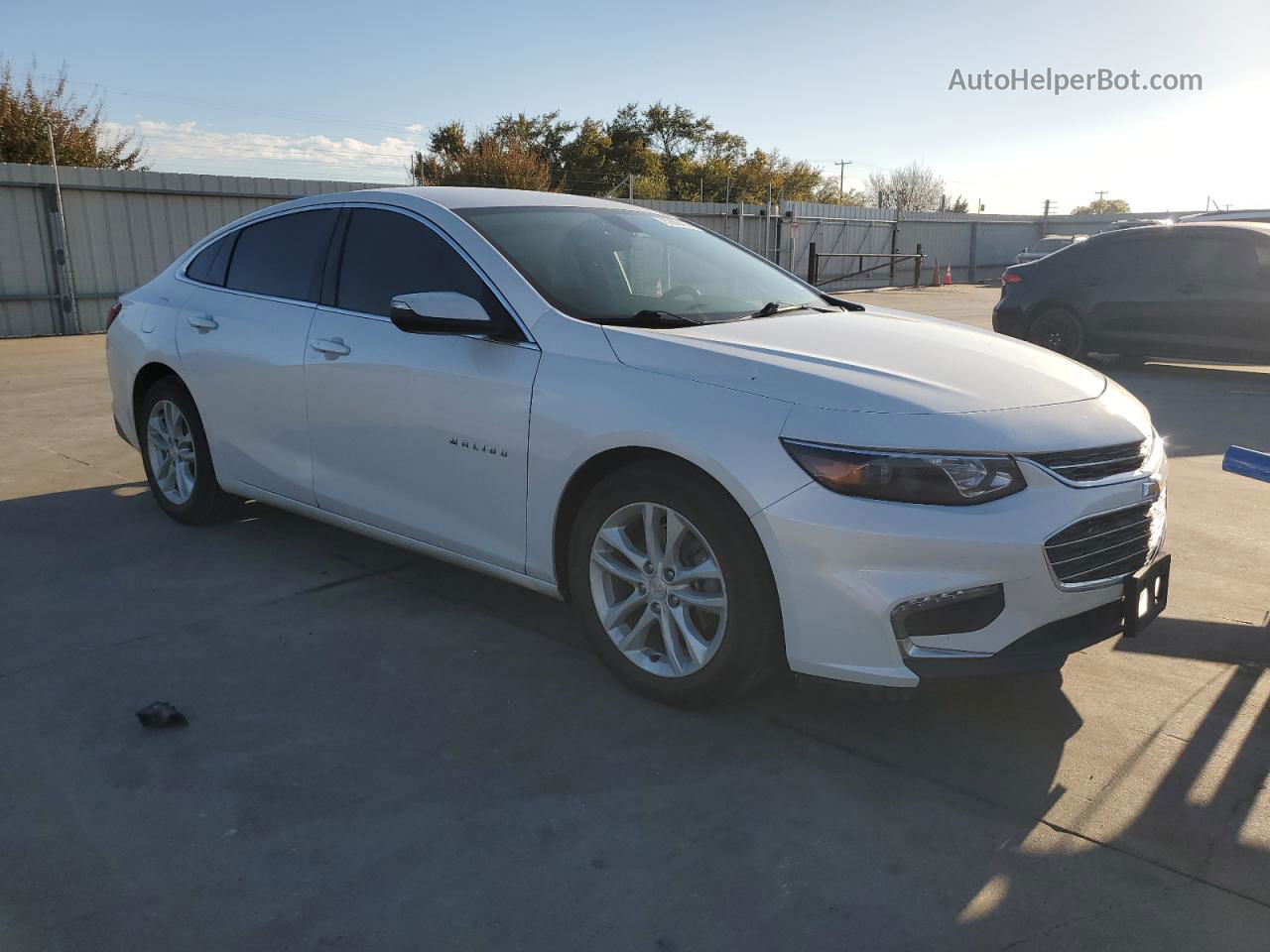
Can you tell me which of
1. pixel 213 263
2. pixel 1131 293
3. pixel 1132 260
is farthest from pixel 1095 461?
pixel 1132 260

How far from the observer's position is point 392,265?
415 centimetres

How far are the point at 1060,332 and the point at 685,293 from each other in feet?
29.2

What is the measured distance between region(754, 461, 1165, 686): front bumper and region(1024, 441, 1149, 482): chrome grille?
0.14ft

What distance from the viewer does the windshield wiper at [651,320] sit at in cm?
353

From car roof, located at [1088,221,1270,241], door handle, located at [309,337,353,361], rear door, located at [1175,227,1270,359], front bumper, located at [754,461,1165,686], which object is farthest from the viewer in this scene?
car roof, located at [1088,221,1270,241]

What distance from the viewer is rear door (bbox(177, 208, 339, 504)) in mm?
4426

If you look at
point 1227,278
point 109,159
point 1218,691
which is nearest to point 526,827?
point 1218,691

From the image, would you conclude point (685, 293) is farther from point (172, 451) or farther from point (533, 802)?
point (172, 451)

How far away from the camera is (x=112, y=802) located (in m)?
2.77

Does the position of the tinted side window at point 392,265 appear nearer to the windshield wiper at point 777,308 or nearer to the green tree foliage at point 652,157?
the windshield wiper at point 777,308

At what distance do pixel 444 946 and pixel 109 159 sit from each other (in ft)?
103

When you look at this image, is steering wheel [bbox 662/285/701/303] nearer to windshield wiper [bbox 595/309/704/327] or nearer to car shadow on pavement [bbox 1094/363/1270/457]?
windshield wiper [bbox 595/309/704/327]

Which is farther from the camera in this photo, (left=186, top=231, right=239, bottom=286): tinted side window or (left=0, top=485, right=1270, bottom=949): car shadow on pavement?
(left=186, top=231, right=239, bottom=286): tinted side window

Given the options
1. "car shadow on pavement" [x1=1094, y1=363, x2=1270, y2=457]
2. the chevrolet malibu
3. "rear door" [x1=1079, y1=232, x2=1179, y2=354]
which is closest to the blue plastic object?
the chevrolet malibu
